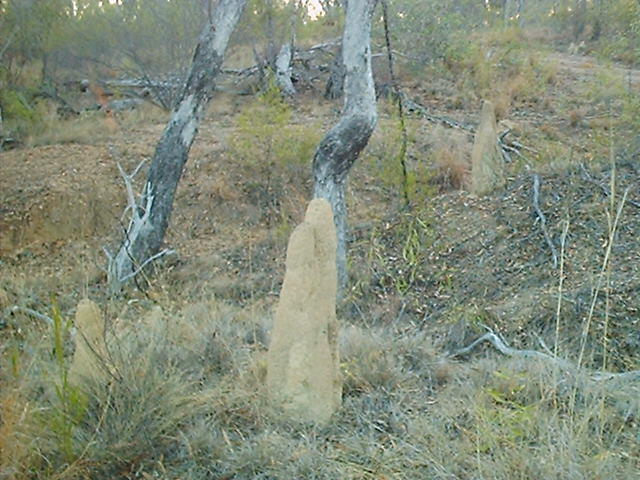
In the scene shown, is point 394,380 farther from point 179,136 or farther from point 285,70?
point 285,70

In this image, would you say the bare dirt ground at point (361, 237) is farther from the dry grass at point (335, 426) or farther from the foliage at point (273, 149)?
the dry grass at point (335, 426)

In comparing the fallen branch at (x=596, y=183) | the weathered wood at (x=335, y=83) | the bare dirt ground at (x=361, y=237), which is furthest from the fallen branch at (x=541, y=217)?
the weathered wood at (x=335, y=83)

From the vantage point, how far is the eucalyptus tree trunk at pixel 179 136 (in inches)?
333

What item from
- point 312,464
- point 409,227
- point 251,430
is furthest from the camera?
point 409,227

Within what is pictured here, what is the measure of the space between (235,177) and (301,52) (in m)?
5.84

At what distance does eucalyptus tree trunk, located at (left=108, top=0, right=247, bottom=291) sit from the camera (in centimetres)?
845

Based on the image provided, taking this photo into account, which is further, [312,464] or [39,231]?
[39,231]

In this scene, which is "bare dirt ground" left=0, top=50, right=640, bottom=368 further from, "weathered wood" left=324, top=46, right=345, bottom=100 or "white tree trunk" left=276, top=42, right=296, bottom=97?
"white tree trunk" left=276, top=42, right=296, bottom=97

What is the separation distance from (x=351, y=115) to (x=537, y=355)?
10.1ft

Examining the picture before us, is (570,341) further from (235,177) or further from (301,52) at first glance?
(301,52)

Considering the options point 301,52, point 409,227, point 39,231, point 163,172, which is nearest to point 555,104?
point 301,52

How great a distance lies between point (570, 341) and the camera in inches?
199

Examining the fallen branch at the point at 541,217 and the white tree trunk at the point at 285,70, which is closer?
the fallen branch at the point at 541,217

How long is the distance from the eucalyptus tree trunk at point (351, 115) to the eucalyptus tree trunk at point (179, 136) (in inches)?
97.0
